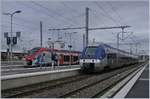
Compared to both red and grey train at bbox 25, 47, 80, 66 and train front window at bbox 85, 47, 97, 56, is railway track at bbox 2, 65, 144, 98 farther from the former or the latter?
red and grey train at bbox 25, 47, 80, 66

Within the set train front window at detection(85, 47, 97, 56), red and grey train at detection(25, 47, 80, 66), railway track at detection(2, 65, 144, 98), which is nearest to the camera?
railway track at detection(2, 65, 144, 98)

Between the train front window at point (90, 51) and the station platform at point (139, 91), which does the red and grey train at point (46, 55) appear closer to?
the train front window at point (90, 51)

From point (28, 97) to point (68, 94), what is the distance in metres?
1.82

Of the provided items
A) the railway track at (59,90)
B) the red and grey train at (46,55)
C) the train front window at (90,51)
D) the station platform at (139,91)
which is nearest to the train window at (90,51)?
the train front window at (90,51)

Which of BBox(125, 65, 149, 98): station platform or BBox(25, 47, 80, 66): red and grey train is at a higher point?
BBox(25, 47, 80, 66): red and grey train

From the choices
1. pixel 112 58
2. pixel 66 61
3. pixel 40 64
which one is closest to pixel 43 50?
pixel 40 64

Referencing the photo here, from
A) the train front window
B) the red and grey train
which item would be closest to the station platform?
the train front window

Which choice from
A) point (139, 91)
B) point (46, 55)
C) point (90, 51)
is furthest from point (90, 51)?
point (139, 91)

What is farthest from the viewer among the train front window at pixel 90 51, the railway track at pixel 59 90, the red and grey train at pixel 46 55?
the red and grey train at pixel 46 55

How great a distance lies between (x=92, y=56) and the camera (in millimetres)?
28031

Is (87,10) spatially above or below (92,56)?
above

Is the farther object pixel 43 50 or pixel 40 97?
pixel 43 50

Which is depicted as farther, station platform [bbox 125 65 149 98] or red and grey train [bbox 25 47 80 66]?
red and grey train [bbox 25 47 80 66]

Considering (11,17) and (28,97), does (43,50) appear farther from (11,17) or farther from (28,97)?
(28,97)
